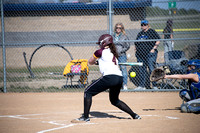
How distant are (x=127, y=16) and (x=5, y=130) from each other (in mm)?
12832

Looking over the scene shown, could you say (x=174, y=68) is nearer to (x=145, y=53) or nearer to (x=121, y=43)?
(x=145, y=53)

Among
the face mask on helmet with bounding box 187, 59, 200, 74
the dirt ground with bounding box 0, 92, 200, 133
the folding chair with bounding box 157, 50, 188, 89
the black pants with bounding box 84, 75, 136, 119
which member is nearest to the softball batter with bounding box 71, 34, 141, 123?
the black pants with bounding box 84, 75, 136, 119

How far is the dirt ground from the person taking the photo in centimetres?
486

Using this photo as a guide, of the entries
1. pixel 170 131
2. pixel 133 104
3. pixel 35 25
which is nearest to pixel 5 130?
pixel 170 131

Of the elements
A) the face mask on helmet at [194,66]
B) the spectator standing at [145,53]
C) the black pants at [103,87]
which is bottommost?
the black pants at [103,87]

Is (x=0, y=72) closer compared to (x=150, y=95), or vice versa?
(x=150, y=95)

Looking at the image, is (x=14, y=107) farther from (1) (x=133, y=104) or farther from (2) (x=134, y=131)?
(2) (x=134, y=131)

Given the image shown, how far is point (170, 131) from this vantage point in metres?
4.60

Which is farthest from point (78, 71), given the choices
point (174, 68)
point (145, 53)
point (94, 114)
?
point (94, 114)

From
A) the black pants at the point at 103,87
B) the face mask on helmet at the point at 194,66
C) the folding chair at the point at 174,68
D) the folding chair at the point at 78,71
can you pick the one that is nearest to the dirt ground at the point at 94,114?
the black pants at the point at 103,87

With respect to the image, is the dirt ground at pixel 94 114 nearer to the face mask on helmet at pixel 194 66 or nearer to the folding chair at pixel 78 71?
the folding chair at pixel 78 71

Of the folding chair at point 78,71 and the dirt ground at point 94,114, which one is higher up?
the folding chair at point 78,71

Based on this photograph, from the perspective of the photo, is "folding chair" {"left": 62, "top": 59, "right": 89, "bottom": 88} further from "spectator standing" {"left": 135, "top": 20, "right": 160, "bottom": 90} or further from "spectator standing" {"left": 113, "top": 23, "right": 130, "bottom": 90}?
"spectator standing" {"left": 135, "top": 20, "right": 160, "bottom": 90}

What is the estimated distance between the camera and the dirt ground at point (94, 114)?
4863mm
